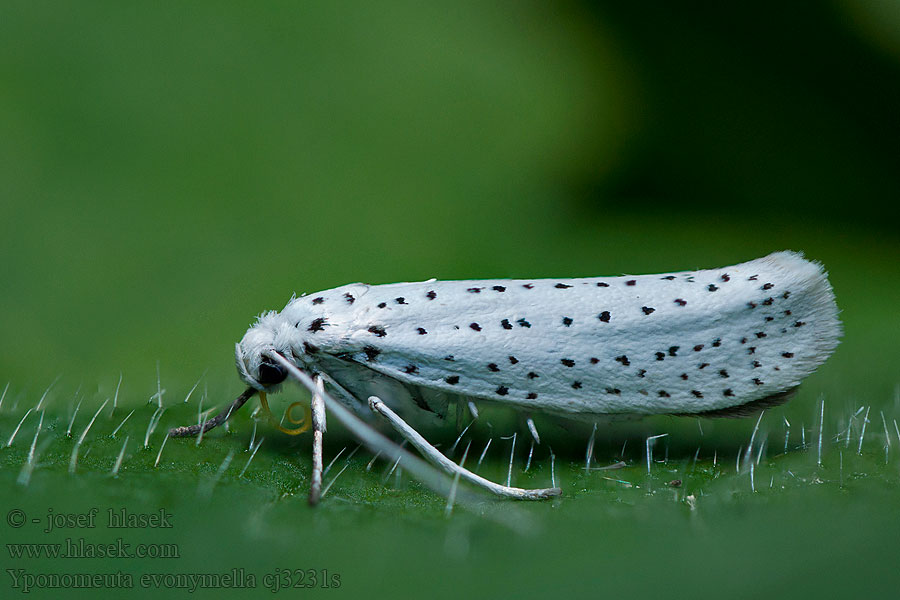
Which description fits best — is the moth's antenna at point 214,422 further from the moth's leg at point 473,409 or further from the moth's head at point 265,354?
the moth's leg at point 473,409

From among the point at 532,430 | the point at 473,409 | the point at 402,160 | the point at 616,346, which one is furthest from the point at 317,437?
the point at 402,160

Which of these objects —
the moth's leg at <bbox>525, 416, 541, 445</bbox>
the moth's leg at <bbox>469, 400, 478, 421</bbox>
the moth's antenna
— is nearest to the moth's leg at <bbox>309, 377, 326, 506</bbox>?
the moth's antenna

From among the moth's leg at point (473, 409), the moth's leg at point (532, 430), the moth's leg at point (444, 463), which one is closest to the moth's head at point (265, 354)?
the moth's leg at point (444, 463)

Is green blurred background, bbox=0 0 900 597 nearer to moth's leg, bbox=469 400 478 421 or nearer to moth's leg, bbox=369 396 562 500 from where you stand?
moth's leg, bbox=469 400 478 421

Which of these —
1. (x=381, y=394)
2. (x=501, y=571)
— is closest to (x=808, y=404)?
(x=381, y=394)

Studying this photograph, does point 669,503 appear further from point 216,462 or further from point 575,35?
point 575,35

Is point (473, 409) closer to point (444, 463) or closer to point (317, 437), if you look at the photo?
point (444, 463)
